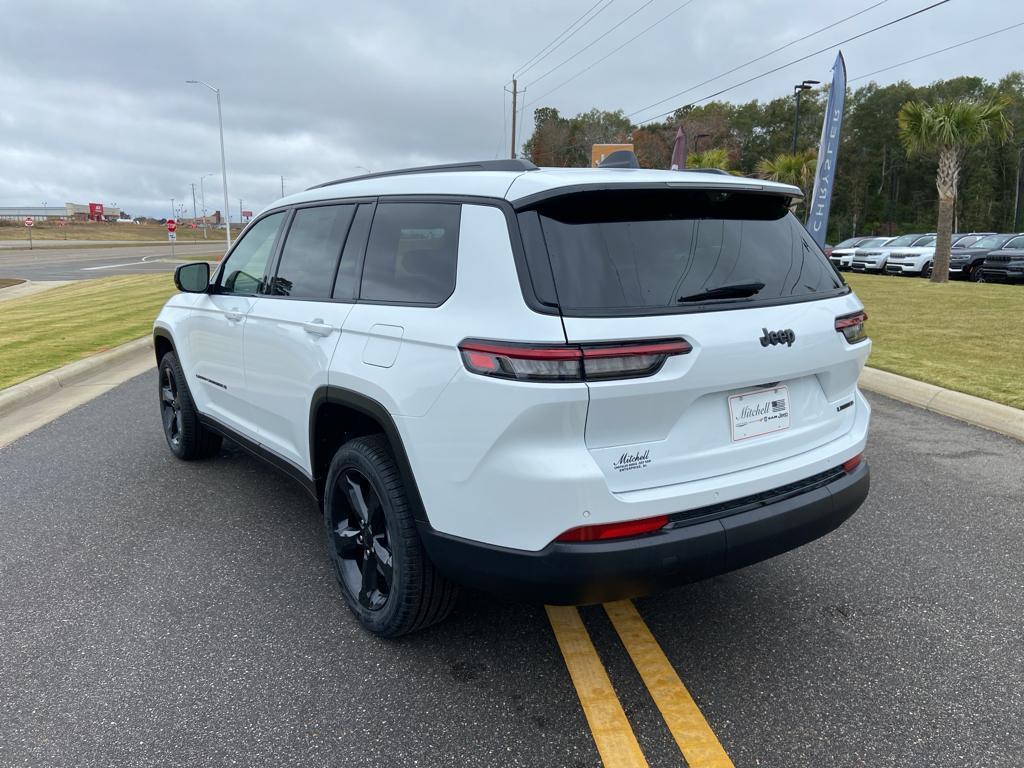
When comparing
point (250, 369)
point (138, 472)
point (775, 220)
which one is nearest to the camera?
point (775, 220)

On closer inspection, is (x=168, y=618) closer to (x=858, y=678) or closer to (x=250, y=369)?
(x=250, y=369)

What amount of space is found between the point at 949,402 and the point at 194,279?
6148 mm

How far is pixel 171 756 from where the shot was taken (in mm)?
2305

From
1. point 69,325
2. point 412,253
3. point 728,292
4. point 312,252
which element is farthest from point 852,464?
point 69,325

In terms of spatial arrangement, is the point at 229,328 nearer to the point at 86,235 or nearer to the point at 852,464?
the point at 852,464

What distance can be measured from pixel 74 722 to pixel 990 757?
2.96 metres

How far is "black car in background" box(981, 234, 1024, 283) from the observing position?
2130 centimetres

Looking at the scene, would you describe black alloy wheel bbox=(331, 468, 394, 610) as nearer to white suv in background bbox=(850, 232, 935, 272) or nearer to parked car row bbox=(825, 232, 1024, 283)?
parked car row bbox=(825, 232, 1024, 283)

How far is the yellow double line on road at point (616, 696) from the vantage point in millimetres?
2289

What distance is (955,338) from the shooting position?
9.92 meters

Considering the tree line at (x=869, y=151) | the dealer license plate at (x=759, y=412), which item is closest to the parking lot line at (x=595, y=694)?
the dealer license plate at (x=759, y=412)

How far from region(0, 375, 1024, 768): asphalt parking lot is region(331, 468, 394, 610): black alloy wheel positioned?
16 centimetres

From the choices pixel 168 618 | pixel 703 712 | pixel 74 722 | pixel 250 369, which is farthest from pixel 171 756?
pixel 250 369

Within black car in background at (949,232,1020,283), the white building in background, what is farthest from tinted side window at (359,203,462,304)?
the white building in background
